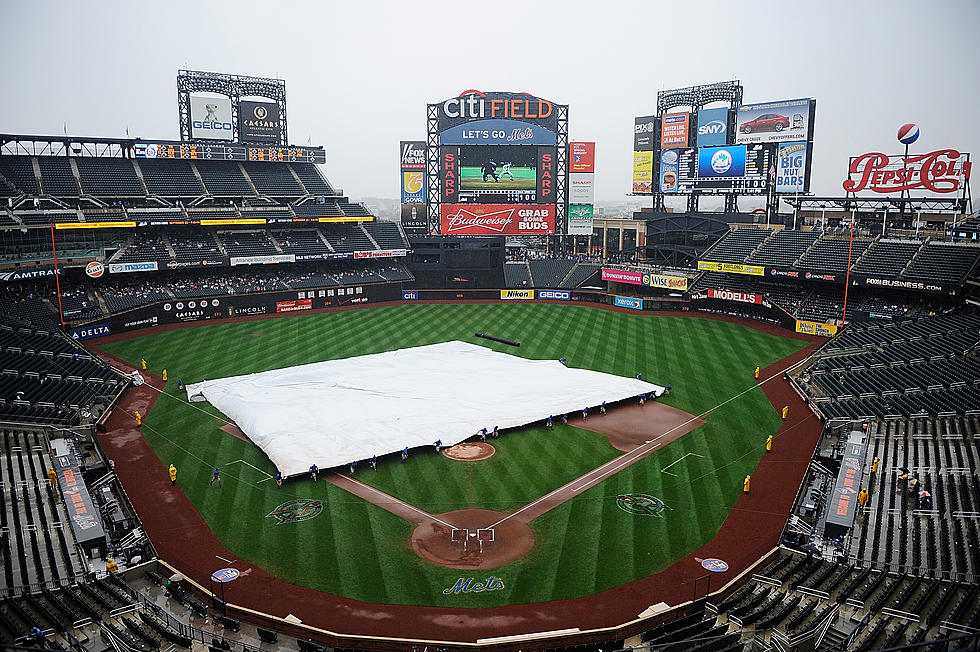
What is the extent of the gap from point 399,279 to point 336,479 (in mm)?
38205

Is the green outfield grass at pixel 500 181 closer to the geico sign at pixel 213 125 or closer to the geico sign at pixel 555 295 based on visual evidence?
the geico sign at pixel 555 295

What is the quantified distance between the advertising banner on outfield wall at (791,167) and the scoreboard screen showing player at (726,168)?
1.00 m

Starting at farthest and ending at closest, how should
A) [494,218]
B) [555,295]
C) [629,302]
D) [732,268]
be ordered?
[494,218], [555,295], [629,302], [732,268]

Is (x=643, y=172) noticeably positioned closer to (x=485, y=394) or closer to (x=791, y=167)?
(x=791, y=167)

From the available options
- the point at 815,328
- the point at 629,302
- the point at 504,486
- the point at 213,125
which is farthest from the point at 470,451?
the point at 213,125

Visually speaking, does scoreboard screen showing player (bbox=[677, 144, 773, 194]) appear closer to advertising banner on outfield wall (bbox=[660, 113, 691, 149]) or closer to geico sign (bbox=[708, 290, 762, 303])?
advertising banner on outfield wall (bbox=[660, 113, 691, 149])

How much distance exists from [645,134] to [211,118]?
41.5m

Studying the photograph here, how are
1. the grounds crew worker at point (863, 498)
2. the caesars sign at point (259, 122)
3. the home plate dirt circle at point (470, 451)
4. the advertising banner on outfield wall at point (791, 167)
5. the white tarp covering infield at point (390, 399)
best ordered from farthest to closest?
1. the caesars sign at point (259, 122)
2. the advertising banner on outfield wall at point (791, 167)
3. the white tarp covering infield at point (390, 399)
4. the home plate dirt circle at point (470, 451)
5. the grounds crew worker at point (863, 498)

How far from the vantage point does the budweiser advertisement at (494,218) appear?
61.3 meters

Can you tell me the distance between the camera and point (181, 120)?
6078cm

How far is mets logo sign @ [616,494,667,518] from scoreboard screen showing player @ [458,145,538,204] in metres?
43.5

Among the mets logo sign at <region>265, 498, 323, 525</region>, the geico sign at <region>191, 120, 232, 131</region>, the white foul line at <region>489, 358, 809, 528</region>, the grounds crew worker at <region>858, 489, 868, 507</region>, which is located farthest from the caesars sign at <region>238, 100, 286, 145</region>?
the grounds crew worker at <region>858, 489, 868, 507</region>

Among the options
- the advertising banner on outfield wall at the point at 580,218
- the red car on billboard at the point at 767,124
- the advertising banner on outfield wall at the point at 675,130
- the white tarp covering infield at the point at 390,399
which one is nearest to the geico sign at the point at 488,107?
the advertising banner on outfield wall at the point at 580,218

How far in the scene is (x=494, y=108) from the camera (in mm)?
60375
